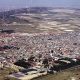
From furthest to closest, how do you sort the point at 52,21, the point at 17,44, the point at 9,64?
the point at 52,21, the point at 17,44, the point at 9,64

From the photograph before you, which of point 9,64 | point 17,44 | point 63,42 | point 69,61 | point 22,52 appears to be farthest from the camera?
point 63,42

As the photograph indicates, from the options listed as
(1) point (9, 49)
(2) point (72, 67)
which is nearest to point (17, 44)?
(1) point (9, 49)

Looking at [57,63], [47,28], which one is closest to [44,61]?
[57,63]

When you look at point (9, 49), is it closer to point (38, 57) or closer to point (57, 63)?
point (38, 57)

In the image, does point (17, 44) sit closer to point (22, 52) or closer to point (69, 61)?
point (22, 52)

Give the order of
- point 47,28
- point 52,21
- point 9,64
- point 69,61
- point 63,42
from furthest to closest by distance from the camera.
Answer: point 52,21, point 47,28, point 63,42, point 69,61, point 9,64

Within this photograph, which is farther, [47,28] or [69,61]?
[47,28]

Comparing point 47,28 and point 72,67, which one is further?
point 47,28

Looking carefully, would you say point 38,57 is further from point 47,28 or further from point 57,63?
point 47,28

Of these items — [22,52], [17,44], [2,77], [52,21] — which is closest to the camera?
[2,77]
